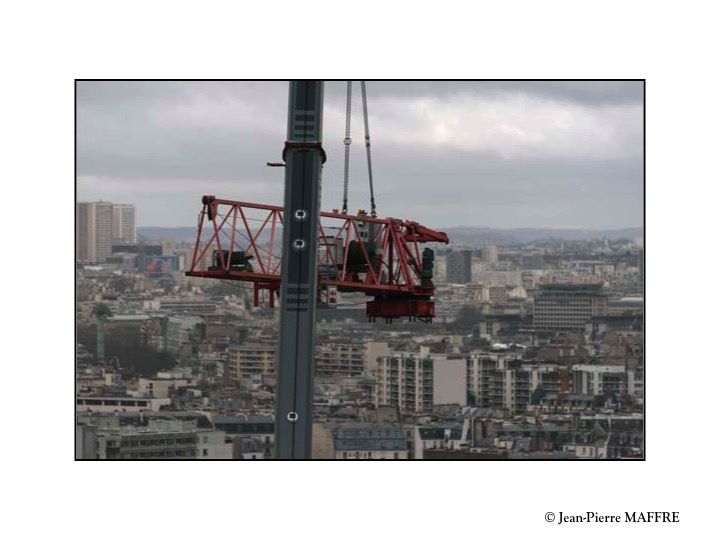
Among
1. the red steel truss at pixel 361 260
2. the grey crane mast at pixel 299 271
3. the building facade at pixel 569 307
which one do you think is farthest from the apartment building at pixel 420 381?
the grey crane mast at pixel 299 271

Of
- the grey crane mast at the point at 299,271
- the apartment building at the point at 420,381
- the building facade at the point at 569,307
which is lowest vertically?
the apartment building at the point at 420,381

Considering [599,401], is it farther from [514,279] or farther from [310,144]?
[310,144]

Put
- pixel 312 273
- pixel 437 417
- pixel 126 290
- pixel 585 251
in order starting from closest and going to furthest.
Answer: pixel 312 273 < pixel 437 417 < pixel 126 290 < pixel 585 251

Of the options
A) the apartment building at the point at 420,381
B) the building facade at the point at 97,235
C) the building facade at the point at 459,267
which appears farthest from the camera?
the building facade at the point at 459,267

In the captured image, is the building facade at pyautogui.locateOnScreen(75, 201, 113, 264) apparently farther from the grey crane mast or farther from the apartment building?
the grey crane mast

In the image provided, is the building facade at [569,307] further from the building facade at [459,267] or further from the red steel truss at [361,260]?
the red steel truss at [361,260]

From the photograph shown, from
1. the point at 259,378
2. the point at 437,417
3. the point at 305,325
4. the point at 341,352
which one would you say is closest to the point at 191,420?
the point at 437,417
